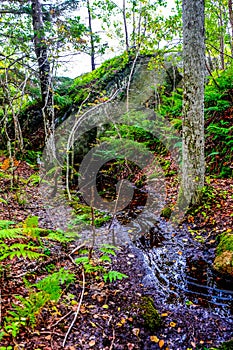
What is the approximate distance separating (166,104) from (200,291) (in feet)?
29.9

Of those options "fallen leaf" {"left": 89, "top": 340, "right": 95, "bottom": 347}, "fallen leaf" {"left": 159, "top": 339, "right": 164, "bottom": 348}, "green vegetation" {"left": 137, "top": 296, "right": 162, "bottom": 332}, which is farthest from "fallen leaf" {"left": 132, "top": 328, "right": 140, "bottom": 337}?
"fallen leaf" {"left": 89, "top": 340, "right": 95, "bottom": 347}

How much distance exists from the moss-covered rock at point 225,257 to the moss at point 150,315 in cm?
133

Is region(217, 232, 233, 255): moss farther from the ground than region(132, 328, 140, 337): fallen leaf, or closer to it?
farther from the ground

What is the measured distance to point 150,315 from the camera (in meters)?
3.20

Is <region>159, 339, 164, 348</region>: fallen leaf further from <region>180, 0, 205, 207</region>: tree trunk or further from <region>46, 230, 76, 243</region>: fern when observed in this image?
<region>180, 0, 205, 207</region>: tree trunk

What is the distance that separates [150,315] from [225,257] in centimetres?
162

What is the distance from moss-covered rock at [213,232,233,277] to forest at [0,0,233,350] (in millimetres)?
20

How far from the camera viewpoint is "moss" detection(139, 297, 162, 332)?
3.11m

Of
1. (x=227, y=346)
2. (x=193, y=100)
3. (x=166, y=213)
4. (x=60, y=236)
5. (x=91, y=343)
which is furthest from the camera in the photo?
(x=166, y=213)

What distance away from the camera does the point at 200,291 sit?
383 centimetres

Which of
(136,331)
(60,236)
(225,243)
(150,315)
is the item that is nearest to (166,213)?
(225,243)

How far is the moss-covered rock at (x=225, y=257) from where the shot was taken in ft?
12.8

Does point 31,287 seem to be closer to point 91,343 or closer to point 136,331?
point 91,343

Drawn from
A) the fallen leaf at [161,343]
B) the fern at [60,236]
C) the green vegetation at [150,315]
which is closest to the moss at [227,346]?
the fallen leaf at [161,343]
